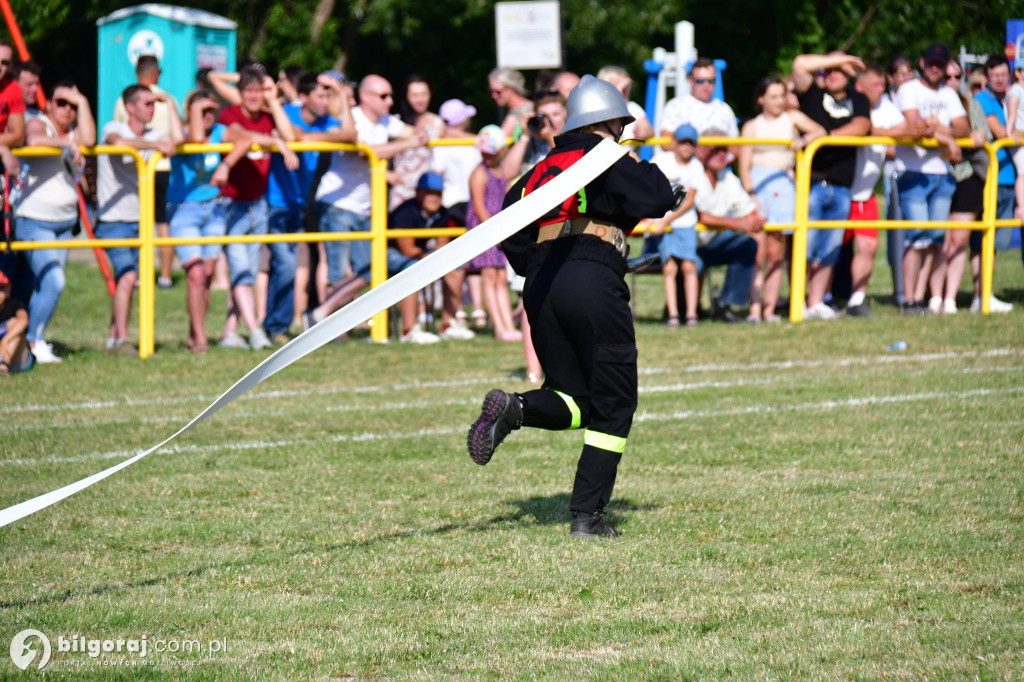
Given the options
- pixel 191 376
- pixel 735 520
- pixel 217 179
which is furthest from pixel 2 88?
pixel 735 520

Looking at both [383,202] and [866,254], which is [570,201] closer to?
[383,202]

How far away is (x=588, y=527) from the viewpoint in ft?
19.0

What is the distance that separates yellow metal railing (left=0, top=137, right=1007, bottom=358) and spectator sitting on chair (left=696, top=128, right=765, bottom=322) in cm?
15

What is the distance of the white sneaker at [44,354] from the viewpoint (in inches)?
427

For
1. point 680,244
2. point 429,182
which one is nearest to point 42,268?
point 429,182

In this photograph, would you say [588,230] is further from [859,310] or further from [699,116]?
[859,310]

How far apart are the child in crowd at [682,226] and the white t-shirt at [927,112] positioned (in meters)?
2.17

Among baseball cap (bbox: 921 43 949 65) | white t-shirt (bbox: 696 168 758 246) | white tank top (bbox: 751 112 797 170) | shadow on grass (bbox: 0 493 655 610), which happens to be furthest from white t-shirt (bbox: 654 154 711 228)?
shadow on grass (bbox: 0 493 655 610)

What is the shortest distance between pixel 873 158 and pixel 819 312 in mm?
1536

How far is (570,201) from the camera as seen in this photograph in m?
5.70

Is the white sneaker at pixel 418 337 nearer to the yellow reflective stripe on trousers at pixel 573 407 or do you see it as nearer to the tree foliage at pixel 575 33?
the yellow reflective stripe on trousers at pixel 573 407

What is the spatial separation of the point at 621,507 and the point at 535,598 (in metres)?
1.48

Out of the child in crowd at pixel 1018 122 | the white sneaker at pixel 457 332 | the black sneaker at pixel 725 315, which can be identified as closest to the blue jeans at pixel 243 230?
the white sneaker at pixel 457 332

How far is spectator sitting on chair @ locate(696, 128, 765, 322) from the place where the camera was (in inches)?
486
